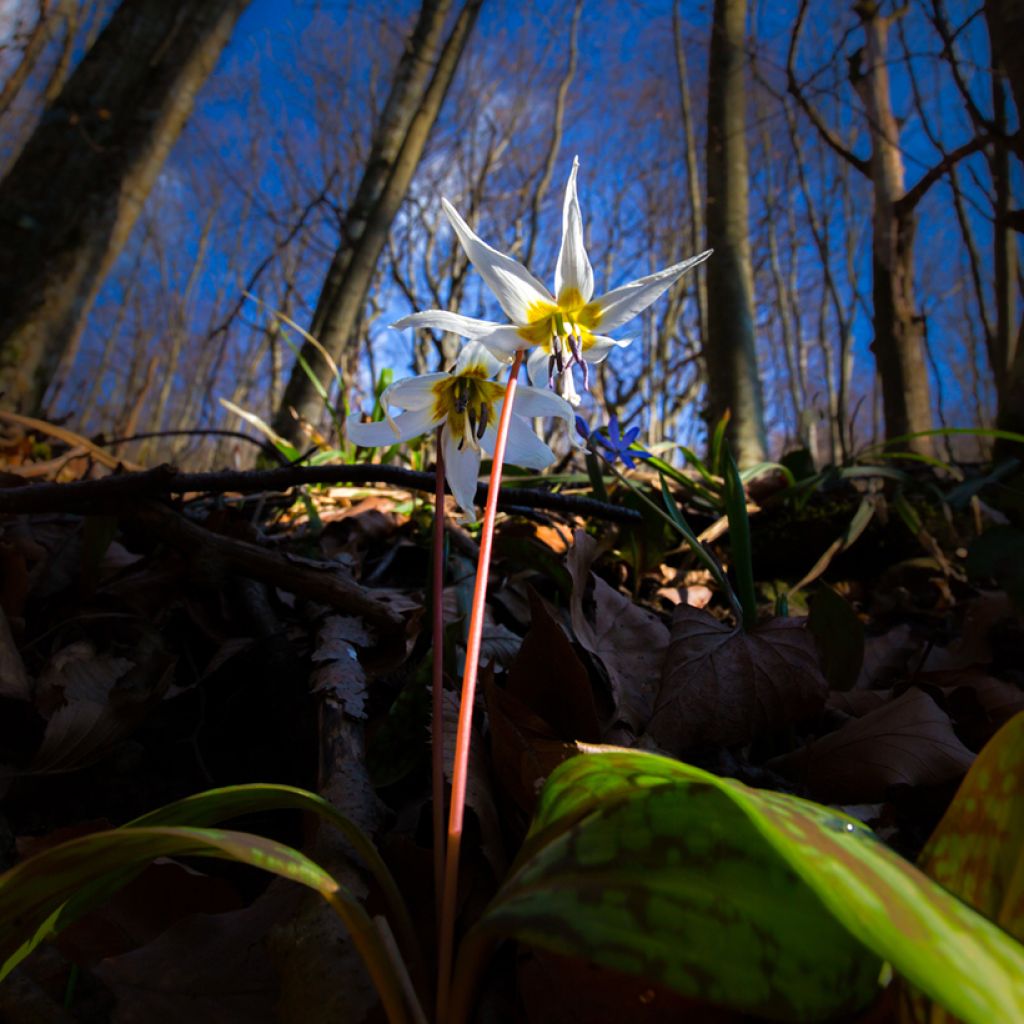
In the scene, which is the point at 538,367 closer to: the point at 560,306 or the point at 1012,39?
the point at 560,306

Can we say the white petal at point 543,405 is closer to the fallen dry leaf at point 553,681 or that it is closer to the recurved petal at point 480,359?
the recurved petal at point 480,359

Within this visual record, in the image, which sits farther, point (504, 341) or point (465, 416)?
point (465, 416)

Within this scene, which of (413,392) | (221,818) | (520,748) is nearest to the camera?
(221,818)

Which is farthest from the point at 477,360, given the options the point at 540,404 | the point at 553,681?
→ the point at 553,681

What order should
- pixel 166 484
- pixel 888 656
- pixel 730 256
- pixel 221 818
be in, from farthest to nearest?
pixel 730 256 → pixel 888 656 → pixel 166 484 → pixel 221 818

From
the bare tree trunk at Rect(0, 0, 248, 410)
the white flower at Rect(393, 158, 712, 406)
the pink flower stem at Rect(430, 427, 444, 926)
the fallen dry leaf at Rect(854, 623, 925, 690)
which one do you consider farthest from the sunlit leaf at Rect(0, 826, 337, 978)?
the bare tree trunk at Rect(0, 0, 248, 410)

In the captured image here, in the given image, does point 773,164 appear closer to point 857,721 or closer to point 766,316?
point 766,316

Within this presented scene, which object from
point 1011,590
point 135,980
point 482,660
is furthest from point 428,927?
point 1011,590

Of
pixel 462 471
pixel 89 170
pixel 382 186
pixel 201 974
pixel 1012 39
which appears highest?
pixel 382 186
